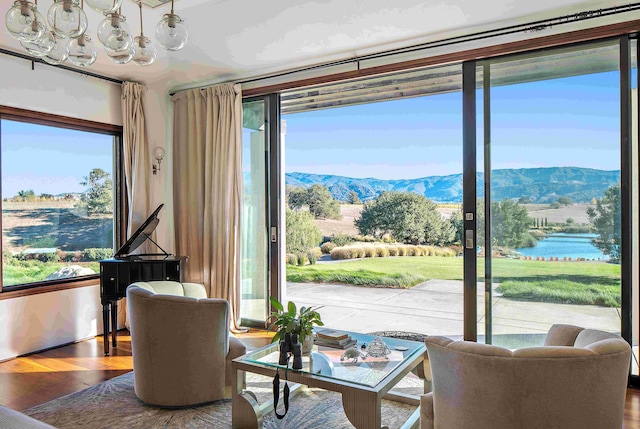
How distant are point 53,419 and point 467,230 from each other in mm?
3169

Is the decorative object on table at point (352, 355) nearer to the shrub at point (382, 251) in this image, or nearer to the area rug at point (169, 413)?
the area rug at point (169, 413)

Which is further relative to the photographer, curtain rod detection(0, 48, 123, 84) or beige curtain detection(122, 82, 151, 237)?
beige curtain detection(122, 82, 151, 237)

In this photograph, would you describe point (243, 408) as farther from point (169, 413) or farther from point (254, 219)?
point (254, 219)

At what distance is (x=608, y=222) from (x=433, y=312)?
12.5ft

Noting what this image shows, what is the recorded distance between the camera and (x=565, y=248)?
11.2ft

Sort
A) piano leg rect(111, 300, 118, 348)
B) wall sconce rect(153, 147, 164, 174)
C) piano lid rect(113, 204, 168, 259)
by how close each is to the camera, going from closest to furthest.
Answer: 1. piano leg rect(111, 300, 118, 348)
2. piano lid rect(113, 204, 168, 259)
3. wall sconce rect(153, 147, 164, 174)

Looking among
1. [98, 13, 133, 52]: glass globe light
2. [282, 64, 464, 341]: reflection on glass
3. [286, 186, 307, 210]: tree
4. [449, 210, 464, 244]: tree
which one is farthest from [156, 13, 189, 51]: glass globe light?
[449, 210, 464, 244]: tree

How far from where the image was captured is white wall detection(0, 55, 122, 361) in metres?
3.91

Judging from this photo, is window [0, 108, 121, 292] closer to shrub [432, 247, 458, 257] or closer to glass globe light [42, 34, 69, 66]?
glass globe light [42, 34, 69, 66]

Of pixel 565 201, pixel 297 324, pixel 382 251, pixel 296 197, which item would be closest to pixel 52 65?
pixel 297 324

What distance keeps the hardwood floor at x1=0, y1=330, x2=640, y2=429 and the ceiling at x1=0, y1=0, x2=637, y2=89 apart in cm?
266

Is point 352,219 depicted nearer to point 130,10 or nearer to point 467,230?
point 467,230

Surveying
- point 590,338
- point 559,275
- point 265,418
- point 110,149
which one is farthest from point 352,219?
point 590,338

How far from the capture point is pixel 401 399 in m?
2.93
